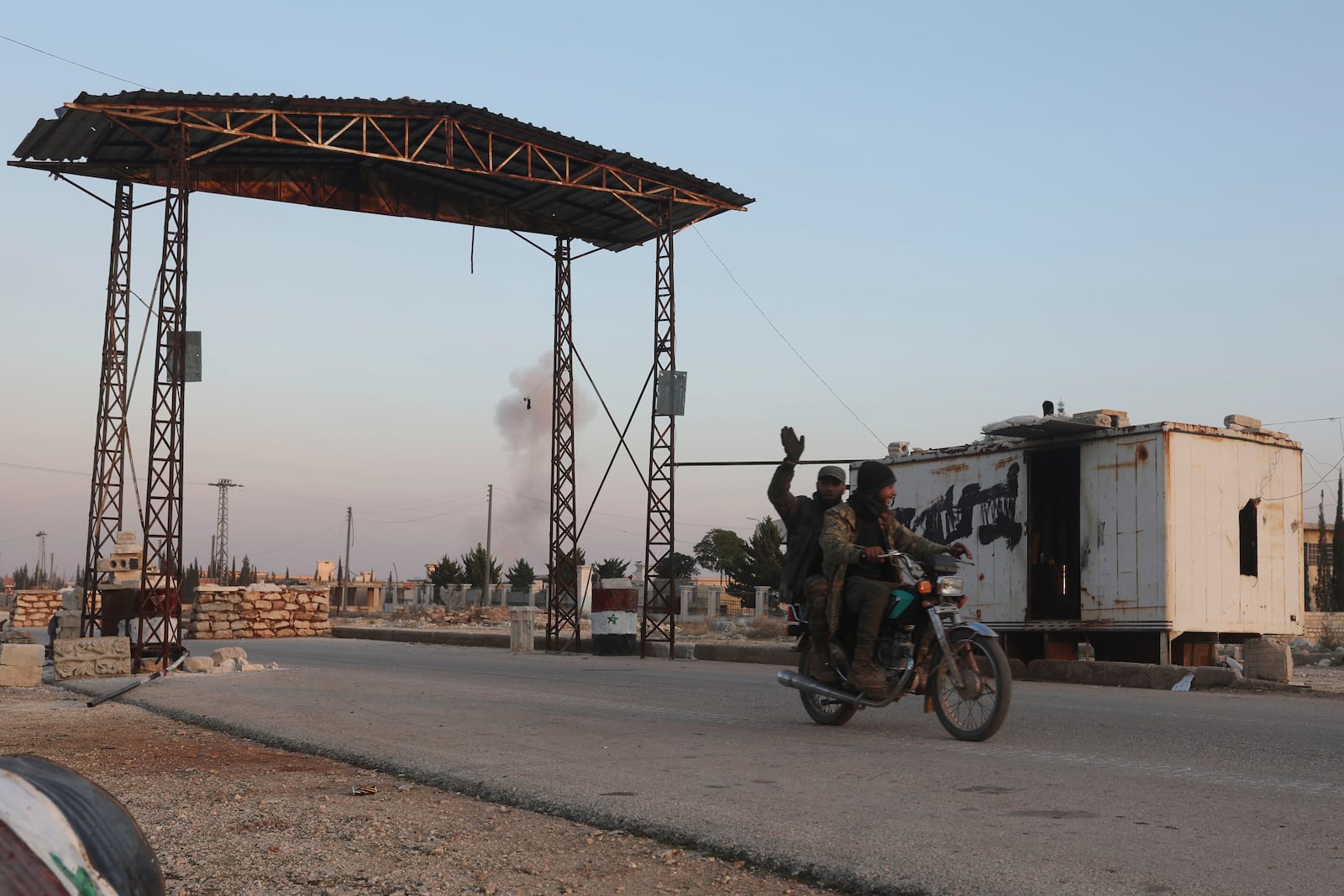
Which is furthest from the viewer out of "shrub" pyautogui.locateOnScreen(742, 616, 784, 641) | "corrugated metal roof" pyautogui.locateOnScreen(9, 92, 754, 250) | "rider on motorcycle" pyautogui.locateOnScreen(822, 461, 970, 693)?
"shrub" pyautogui.locateOnScreen(742, 616, 784, 641)

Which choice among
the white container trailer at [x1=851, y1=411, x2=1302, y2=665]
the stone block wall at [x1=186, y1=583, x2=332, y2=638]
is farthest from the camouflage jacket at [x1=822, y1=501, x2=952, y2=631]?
the stone block wall at [x1=186, y1=583, x2=332, y2=638]

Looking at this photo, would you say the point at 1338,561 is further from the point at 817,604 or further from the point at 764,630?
the point at 817,604

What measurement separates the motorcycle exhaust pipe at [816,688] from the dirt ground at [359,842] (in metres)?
3.04

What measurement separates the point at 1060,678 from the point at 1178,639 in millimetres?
1784

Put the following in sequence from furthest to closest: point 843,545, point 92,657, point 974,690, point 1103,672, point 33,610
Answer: point 33,610 < point 92,657 < point 1103,672 < point 843,545 < point 974,690

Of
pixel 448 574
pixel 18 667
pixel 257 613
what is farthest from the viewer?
pixel 448 574

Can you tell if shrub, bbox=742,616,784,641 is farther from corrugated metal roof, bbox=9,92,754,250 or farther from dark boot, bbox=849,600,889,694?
dark boot, bbox=849,600,889,694

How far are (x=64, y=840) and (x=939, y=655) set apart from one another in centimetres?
632

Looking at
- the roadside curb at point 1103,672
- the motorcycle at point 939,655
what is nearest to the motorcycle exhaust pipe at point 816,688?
the motorcycle at point 939,655

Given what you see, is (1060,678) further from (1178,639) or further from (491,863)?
(491,863)

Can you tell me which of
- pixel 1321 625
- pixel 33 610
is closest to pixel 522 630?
pixel 1321 625

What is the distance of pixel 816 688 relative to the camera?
27.8ft

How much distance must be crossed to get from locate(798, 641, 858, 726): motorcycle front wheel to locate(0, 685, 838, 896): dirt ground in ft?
10.3

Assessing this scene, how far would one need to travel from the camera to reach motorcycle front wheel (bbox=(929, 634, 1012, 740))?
7.52 metres
